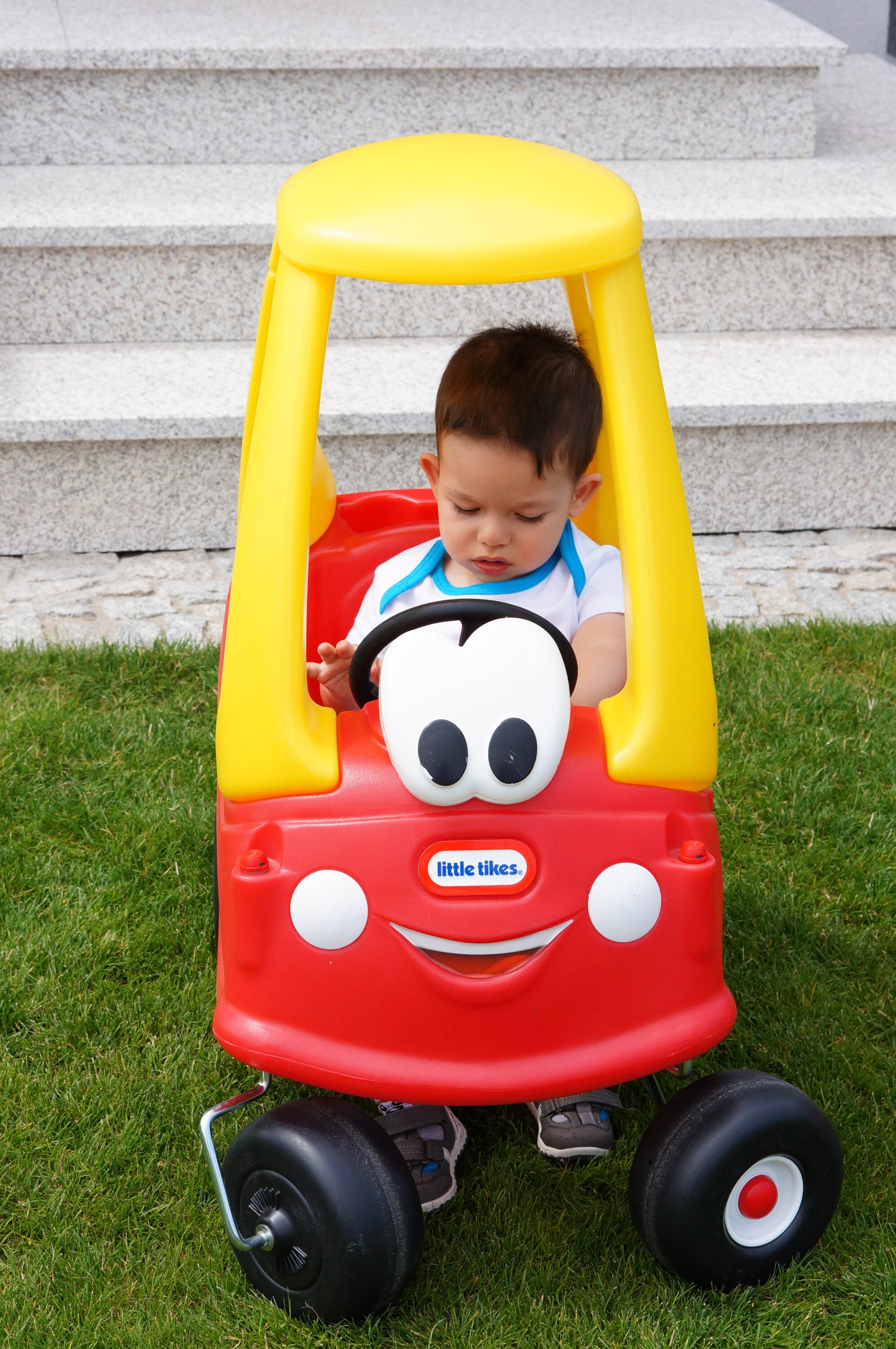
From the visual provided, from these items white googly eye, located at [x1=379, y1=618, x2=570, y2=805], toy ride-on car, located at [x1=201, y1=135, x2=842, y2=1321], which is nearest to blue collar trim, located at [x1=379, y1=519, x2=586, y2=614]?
toy ride-on car, located at [x1=201, y1=135, x2=842, y2=1321]

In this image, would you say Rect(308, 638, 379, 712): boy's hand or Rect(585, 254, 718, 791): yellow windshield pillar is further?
Rect(308, 638, 379, 712): boy's hand

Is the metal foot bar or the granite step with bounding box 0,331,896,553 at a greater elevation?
the metal foot bar

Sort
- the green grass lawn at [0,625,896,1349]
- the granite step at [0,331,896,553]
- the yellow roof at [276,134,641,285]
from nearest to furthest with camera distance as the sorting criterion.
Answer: the yellow roof at [276,134,641,285] < the green grass lawn at [0,625,896,1349] < the granite step at [0,331,896,553]

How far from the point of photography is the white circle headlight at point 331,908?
1.33 m

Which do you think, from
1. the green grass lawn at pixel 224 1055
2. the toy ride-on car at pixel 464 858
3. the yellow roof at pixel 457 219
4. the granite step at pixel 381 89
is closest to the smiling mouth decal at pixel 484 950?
the toy ride-on car at pixel 464 858

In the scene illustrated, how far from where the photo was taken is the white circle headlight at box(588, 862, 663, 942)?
1347 millimetres

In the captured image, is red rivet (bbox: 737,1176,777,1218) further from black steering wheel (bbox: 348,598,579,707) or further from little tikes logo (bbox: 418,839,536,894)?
black steering wheel (bbox: 348,598,579,707)

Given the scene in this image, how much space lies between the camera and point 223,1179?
144cm

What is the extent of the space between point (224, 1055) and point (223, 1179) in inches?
14.3

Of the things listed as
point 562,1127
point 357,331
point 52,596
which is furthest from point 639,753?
point 357,331

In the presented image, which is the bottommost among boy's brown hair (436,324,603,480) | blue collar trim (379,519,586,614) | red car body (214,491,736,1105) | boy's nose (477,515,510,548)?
red car body (214,491,736,1105)

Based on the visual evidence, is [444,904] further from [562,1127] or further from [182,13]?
[182,13]

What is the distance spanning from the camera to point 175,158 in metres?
3.84

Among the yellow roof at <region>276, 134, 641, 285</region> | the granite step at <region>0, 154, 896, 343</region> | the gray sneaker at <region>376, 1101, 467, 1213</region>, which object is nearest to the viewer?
the yellow roof at <region>276, 134, 641, 285</region>
